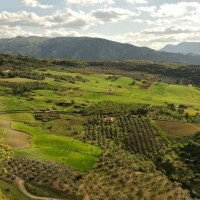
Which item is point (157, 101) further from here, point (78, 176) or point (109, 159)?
point (78, 176)

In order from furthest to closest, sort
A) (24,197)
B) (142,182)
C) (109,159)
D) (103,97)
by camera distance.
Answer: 1. (103,97)
2. (109,159)
3. (142,182)
4. (24,197)

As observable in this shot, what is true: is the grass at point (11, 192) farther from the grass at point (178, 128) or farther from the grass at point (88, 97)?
the grass at point (88, 97)

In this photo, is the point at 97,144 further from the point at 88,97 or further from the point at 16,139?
the point at 88,97

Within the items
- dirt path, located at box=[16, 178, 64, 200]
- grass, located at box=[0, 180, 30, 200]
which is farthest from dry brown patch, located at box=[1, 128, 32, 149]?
grass, located at box=[0, 180, 30, 200]

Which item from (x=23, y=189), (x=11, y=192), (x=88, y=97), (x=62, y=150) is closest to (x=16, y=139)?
(x=62, y=150)

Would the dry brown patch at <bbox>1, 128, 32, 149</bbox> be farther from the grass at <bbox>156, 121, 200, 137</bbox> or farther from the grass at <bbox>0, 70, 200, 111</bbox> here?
the grass at <bbox>156, 121, 200, 137</bbox>

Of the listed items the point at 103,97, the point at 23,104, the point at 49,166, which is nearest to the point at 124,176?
the point at 49,166

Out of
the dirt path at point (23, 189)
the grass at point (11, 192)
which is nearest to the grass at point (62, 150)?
the dirt path at point (23, 189)
